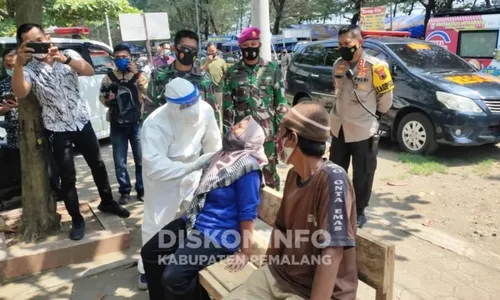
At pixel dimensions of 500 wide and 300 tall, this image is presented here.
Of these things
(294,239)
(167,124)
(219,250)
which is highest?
(167,124)

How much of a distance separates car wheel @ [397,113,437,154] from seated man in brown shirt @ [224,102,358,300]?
182 inches

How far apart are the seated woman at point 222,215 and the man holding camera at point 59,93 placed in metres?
1.54

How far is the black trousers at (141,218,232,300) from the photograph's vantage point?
7.36 ft

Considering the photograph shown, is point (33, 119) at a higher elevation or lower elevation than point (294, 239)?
higher

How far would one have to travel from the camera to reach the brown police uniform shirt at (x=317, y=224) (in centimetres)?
168

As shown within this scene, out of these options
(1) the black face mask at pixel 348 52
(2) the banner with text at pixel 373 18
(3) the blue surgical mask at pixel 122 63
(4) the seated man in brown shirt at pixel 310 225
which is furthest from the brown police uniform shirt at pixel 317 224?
(2) the banner with text at pixel 373 18

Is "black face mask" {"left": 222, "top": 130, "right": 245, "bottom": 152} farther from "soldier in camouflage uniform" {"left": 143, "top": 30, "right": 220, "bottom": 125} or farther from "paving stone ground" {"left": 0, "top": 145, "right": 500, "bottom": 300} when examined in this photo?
"paving stone ground" {"left": 0, "top": 145, "right": 500, "bottom": 300}

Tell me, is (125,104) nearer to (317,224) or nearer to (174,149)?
(174,149)

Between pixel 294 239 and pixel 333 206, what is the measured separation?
31cm

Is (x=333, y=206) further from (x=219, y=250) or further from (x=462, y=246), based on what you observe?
(x=462, y=246)

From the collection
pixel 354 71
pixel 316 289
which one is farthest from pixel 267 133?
pixel 316 289

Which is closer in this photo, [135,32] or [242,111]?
[242,111]

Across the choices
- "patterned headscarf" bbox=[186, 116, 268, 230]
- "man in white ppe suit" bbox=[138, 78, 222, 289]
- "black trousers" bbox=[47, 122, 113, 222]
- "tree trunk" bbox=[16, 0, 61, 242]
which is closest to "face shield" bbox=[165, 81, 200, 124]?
"man in white ppe suit" bbox=[138, 78, 222, 289]

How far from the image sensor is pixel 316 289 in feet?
5.54
